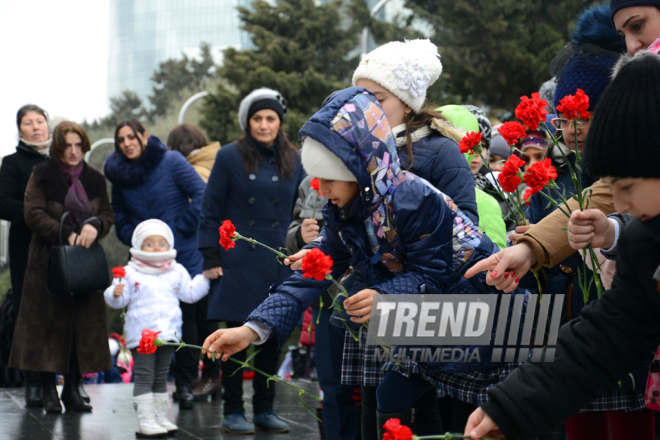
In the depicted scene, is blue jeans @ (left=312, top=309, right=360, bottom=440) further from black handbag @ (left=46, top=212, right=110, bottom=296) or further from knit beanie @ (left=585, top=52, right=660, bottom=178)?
knit beanie @ (left=585, top=52, right=660, bottom=178)

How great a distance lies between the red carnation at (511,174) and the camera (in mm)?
2766

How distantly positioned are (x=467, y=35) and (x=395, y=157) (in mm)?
15729

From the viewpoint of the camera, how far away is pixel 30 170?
6.82 metres

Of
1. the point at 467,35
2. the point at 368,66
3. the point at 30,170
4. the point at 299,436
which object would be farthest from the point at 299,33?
the point at 368,66

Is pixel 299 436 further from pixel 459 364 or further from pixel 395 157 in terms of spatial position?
pixel 395 157

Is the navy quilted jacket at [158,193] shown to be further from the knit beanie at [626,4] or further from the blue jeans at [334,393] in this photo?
the knit beanie at [626,4]

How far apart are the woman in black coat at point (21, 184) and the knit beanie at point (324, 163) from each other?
438 cm

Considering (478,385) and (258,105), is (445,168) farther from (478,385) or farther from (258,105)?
(258,105)

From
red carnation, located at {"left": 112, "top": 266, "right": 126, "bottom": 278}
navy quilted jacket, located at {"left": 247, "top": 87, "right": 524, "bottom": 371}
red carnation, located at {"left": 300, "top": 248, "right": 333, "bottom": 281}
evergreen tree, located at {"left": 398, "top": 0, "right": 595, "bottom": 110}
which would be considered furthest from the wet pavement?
evergreen tree, located at {"left": 398, "top": 0, "right": 595, "bottom": 110}

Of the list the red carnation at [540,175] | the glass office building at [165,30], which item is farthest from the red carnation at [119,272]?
the glass office building at [165,30]

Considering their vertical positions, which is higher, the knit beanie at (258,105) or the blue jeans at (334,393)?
the knit beanie at (258,105)

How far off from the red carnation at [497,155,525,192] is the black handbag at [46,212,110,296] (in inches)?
168

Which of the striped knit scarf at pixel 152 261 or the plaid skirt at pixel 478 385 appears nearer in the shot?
the plaid skirt at pixel 478 385

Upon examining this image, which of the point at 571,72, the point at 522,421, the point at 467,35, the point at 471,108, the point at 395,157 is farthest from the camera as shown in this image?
the point at 467,35
